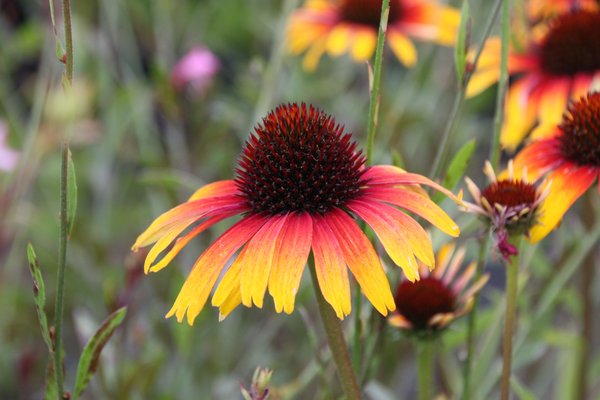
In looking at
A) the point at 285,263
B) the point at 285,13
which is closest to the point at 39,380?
the point at 285,13

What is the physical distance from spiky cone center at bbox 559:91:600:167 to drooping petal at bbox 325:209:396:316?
25 cm

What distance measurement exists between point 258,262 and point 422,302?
255 millimetres

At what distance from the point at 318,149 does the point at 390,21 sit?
0.88 meters

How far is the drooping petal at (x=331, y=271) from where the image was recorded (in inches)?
21.7

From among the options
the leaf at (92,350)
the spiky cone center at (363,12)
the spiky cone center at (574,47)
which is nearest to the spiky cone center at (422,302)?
the leaf at (92,350)

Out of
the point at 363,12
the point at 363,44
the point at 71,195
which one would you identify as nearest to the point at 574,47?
the point at 363,44

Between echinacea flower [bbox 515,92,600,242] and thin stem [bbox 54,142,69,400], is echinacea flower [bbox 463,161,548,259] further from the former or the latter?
thin stem [bbox 54,142,69,400]

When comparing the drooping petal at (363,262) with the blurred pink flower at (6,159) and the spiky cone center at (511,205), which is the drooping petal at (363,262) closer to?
the spiky cone center at (511,205)

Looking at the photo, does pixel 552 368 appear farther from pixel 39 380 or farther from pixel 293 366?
pixel 39 380

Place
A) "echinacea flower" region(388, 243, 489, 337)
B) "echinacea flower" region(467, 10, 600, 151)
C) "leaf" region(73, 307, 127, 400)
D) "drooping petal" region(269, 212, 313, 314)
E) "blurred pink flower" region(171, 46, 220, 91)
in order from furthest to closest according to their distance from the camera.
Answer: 1. "blurred pink flower" region(171, 46, 220, 91)
2. "echinacea flower" region(467, 10, 600, 151)
3. "echinacea flower" region(388, 243, 489, 337)
4. "leaf" region(73, 307, 127, 400)
5. "drooping petal" region(269, 212, 313, 314)

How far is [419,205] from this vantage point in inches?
23.6

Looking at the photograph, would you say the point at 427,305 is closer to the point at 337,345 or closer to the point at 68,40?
the point at 337,345

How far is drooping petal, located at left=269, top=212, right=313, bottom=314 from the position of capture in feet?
1.78

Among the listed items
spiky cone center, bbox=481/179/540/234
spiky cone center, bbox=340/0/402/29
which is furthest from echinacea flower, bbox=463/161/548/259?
spiky cone center, bbox=340/0/402/29
